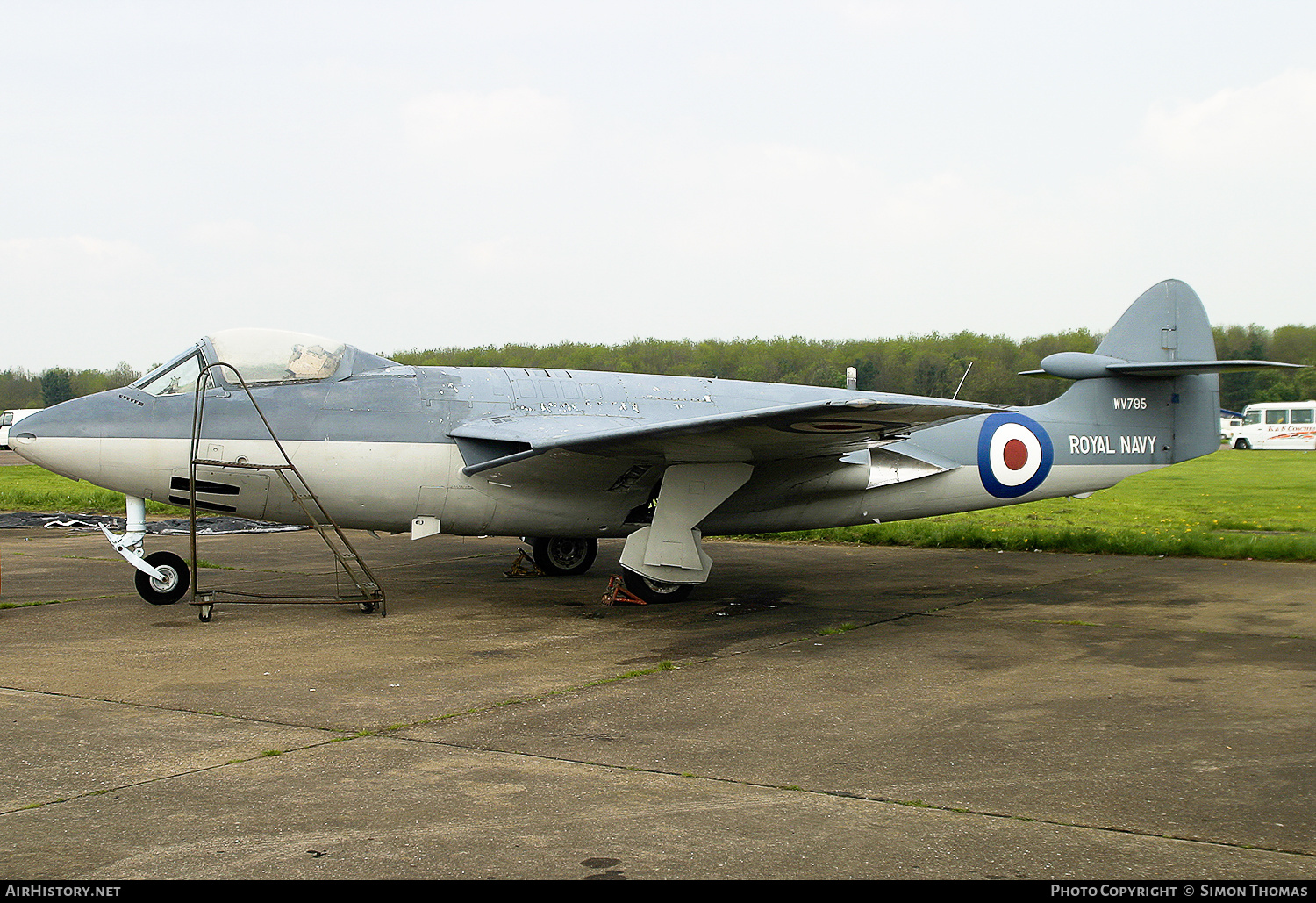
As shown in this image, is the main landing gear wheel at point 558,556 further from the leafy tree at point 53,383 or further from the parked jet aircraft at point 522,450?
the leafy tree at point 53,383

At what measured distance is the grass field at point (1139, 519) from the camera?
14.3 meters

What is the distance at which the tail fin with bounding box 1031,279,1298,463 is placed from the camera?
41.7 feet

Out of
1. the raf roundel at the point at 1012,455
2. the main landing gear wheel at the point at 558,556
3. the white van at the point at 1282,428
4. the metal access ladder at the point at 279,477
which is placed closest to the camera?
the metal access ladder at the point at 279,477

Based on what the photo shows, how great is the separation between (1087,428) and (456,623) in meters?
8.21

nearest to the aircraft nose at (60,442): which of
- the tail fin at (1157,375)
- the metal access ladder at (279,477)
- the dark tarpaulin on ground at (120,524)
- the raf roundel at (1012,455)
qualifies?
the metal access ladder at (279,477)

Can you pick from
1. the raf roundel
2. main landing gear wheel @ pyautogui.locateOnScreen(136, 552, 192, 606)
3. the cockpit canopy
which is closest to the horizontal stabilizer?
the raf roundel

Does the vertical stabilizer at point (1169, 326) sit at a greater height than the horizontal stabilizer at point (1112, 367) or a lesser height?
greater

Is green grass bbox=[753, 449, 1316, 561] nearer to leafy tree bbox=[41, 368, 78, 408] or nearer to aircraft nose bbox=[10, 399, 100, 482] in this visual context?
aircraft nose bbox=[10, 399, 100, 482]

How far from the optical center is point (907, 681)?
678cm

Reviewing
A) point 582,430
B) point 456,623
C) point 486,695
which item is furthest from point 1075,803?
point 582,430

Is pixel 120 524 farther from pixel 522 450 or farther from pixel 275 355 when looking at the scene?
pixel 522 450

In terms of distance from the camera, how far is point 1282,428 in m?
54.8

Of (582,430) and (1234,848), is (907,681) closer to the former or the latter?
(1234,848)

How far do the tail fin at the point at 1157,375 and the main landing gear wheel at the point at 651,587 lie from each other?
5.61 metres
